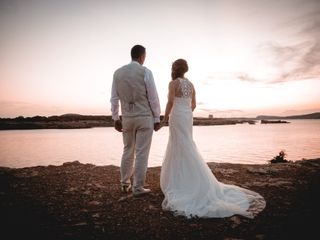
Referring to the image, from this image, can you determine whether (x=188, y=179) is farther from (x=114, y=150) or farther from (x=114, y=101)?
(x=114, y=150)

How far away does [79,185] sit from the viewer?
6719mm

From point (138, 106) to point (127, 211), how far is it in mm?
2020

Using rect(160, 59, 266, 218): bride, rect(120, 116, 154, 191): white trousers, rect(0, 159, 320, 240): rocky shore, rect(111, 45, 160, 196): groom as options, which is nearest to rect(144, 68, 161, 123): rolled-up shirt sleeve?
rect(111, 45, 160, 196): groom

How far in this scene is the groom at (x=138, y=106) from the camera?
546 cm

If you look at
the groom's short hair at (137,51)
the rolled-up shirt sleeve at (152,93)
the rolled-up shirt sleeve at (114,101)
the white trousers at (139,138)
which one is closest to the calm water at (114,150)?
the white trousers at (139,138)

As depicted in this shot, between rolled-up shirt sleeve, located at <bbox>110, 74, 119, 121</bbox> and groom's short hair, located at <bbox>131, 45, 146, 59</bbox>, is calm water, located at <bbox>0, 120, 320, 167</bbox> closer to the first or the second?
rolled-up shirt sleeve, located at <bbox>110, 74, 119, 121</bbox>

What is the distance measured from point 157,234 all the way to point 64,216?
1.72 meters

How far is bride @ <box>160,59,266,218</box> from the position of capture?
470 cm

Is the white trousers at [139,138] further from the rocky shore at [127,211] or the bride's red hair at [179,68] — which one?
the bride's red hair at [179,68]

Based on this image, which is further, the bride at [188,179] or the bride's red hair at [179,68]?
the bride's red hair at [179,68]

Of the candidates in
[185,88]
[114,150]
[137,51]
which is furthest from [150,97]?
[114,150]

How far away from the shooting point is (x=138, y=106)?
5.49 metres

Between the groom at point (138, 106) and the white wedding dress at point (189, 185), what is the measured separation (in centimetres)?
48

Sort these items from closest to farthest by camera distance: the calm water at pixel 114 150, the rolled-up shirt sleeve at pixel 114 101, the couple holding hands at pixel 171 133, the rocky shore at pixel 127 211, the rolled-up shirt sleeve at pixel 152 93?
the rocky shore at pixel 127 211
the couple holding hands at pixel 171 133
the rolled-up shirt sleeve at pixel 152 93
the rolled-up shirt sleeve at pixel 114 101
the calm water at pixel 114 150
